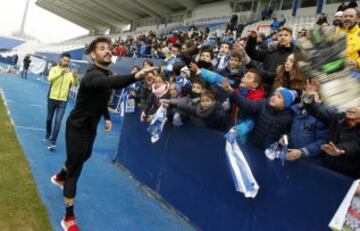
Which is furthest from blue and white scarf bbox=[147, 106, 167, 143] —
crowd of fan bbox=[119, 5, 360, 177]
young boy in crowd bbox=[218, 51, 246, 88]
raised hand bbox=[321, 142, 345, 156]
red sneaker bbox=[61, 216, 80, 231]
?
raised hand bbox=[321, 142, 345, 156]

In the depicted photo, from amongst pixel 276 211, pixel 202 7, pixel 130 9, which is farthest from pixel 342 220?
pixel 130 9

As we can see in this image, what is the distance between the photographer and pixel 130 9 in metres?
48.4

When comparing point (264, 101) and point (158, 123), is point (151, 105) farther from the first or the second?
point (264, 101)

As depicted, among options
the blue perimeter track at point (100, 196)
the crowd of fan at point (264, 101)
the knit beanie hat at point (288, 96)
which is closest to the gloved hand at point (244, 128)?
the crowd of fan at point (264, 101)

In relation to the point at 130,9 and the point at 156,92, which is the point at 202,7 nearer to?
the point at 130,9

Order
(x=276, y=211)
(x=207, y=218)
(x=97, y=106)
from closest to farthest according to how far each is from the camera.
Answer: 1. (x=276, y=211)
2. (x=97, y=106)
3. (x=207, y=218)

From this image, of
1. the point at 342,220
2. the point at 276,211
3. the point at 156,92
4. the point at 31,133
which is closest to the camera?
the point at 342,220

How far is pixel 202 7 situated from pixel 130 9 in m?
14.6

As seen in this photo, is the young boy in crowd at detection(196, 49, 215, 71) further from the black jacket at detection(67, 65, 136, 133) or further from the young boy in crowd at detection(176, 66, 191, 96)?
the black jacket at detection(67, 65, 136, 133)

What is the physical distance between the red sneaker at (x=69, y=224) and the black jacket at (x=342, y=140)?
108 inches

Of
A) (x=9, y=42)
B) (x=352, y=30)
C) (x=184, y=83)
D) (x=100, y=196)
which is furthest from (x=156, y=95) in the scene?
(x=9, y=42)

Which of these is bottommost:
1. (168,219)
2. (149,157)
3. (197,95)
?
(168,219)

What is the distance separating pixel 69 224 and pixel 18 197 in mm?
1082

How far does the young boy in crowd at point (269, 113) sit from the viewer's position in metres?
4.58
